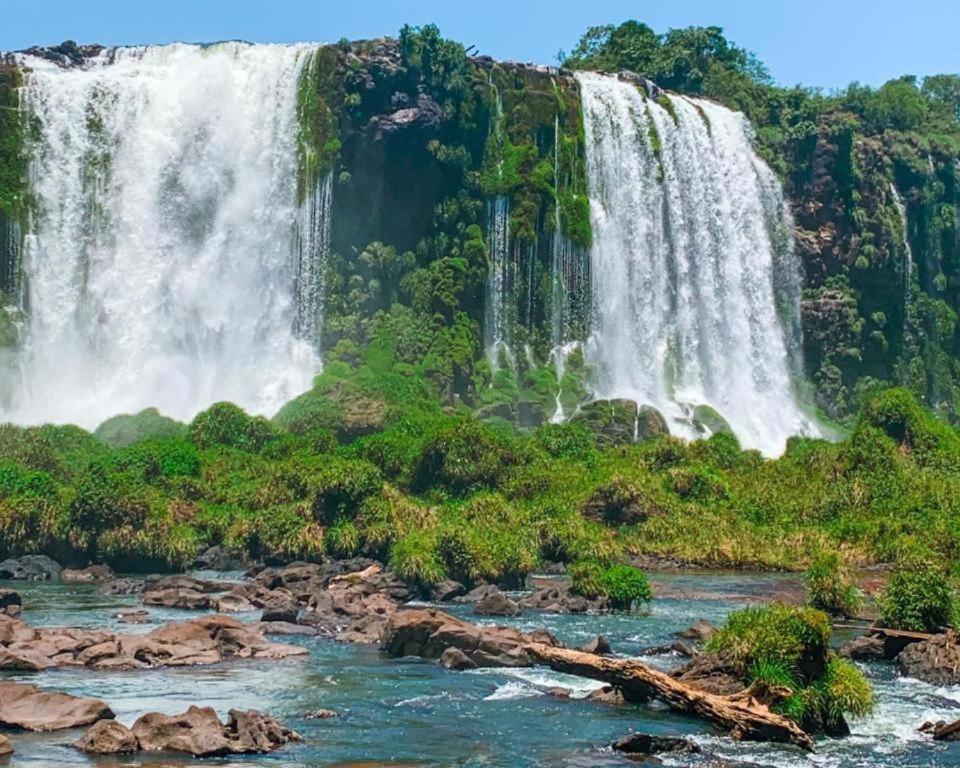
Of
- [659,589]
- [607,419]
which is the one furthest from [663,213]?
[659,589]

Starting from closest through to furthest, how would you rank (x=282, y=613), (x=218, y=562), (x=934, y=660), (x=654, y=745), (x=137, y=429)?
(x=654, y=745) → (x=934, y=660) → (x=282, y=613) → (x=218, y=562) → (x=137, y=429)

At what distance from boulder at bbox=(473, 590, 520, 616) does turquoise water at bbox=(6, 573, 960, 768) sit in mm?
3545

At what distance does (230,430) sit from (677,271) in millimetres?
28313

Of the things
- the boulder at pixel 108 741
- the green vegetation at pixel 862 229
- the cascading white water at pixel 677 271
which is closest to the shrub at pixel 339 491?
the boulder at pixel 108 741

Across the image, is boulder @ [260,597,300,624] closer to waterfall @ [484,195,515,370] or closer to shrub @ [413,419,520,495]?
shrub @ [413,419,520,495]

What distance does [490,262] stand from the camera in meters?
75.2

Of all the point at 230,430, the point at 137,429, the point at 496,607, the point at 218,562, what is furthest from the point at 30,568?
the point at 137,429

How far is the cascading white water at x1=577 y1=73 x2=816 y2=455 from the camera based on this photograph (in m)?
76.4

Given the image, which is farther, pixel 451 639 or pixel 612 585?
pixel 612 585

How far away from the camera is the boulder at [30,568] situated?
139 ft

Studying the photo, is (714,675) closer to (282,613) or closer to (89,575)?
(282,613)

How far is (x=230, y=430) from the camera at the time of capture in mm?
57812

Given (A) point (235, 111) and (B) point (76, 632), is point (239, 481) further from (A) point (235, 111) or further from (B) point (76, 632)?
(A) point (235, 111)

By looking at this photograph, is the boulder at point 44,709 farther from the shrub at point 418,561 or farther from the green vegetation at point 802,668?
the shrub at point 418,561
